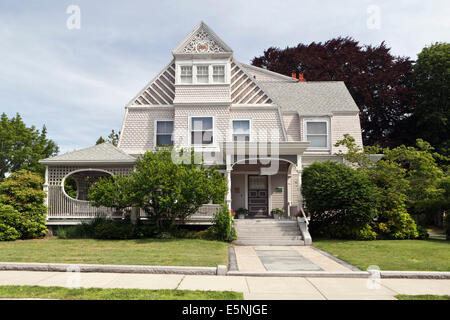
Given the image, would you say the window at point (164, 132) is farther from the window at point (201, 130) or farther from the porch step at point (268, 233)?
the porch step at point (268, 233)

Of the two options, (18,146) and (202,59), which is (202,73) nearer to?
(202,59)

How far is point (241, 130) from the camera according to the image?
18984 millimetres

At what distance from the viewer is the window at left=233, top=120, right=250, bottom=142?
18.9 m

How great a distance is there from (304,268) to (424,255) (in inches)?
178

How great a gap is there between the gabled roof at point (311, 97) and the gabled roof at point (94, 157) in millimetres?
8648

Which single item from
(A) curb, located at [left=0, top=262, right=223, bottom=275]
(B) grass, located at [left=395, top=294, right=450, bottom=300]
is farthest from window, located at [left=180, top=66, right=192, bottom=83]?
(B) grass, located at [left=395, top=294, right=450, bottom=300]

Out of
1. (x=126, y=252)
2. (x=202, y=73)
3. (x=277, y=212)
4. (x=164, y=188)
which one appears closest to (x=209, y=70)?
(x=202, y=73)

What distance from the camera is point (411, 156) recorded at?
1650 centimetres

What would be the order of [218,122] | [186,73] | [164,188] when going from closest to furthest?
[164,188]
[218,122]
[186,73]

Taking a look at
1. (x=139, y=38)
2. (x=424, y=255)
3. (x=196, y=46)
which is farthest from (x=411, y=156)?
(x=139, y=38)

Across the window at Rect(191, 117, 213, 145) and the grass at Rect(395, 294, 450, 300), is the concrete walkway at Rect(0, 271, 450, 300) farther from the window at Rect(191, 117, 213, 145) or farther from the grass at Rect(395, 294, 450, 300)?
the window at Rect(191, 117, 213, 145)

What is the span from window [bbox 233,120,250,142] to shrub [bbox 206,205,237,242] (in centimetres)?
553

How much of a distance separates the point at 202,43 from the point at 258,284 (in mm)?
14990

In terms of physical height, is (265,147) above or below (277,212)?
above
